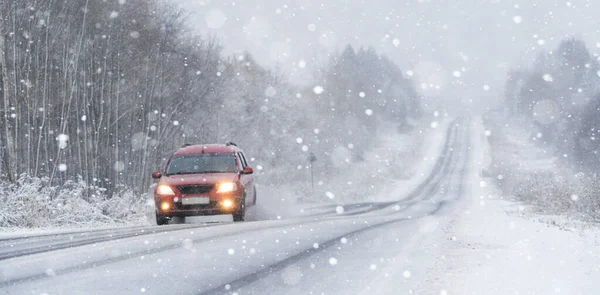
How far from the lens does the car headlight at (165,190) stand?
482 inches

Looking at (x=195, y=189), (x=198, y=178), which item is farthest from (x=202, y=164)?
(x=195, y=189)

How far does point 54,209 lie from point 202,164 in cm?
370

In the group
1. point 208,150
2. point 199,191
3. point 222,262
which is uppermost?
point 208,150

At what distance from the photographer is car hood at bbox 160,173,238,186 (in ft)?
40.5

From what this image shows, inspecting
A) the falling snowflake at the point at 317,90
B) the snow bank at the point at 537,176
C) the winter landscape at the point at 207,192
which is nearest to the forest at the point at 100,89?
the winter landscape at the point at 207,192

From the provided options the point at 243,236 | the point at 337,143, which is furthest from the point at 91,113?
the point at 337,143

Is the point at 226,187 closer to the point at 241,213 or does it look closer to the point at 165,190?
the point at 241,213

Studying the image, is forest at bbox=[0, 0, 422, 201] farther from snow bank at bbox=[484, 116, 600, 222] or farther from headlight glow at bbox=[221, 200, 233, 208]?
snow bank at bbox=[484, 116, 600, 222]

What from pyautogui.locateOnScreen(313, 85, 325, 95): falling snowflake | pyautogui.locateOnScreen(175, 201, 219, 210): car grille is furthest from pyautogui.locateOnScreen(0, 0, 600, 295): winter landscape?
pyautogui.locateOnScreen(313, 85, 325, 95): falling snowflake

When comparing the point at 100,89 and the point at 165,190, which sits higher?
the point at 100,89

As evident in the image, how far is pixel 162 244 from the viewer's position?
7.44m

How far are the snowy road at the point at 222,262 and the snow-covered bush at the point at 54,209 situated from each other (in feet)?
14.3

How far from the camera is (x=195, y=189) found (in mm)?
12281

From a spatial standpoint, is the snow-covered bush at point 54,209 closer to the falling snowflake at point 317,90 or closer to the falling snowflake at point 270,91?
the falling snowflake at point 270,91
